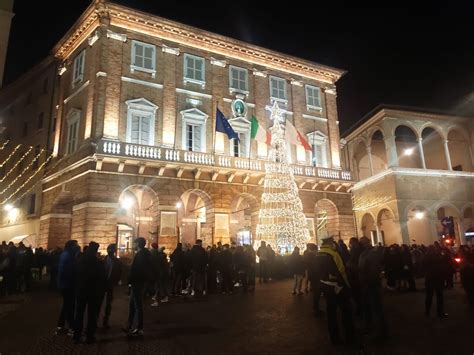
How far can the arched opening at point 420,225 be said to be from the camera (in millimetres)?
30231

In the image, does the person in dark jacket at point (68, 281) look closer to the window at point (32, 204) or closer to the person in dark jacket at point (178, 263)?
the person in dark jacket at point (178, 263)

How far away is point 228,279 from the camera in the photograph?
46.3 feet

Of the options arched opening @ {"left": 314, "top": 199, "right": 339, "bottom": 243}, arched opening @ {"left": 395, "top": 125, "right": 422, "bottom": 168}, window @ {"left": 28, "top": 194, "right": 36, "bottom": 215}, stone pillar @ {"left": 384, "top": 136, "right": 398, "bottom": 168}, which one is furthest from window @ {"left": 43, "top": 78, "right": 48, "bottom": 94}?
arched opening @ {"left": 395, "top": 125, "right": 422, "bottom": 168}

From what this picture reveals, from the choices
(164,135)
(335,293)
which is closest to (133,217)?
(164,135)

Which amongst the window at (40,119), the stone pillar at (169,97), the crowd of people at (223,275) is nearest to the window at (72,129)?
the stone pillar at (169,97)

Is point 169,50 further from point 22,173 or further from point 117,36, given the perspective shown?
point 22,173

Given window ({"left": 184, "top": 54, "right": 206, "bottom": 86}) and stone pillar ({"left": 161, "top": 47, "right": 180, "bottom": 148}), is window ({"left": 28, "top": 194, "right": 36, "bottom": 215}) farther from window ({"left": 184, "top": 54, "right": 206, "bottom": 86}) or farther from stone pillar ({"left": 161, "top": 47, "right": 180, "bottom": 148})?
window ({"left": 184, "top": 54, "right": 206, "bottom": 86})

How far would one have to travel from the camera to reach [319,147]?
28.2 metres

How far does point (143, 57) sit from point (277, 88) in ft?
33.1

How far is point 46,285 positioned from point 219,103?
48.4 feet

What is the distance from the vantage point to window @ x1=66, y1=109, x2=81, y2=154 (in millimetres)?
22328

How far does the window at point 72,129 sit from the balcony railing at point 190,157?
4038mm

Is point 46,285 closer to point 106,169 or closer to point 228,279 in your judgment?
point 106,169

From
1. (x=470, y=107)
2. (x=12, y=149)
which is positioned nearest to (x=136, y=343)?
(x=12, y=149)
